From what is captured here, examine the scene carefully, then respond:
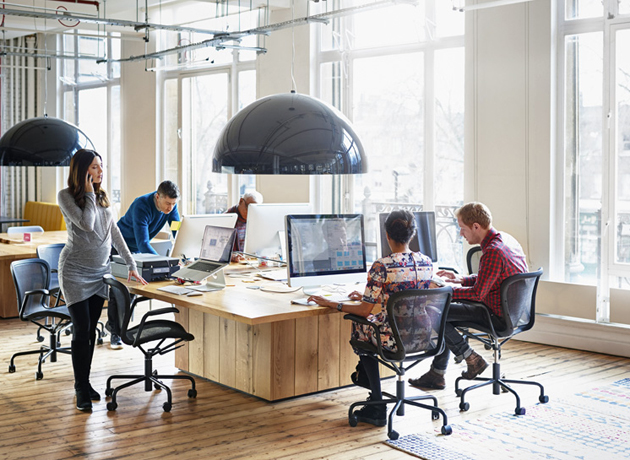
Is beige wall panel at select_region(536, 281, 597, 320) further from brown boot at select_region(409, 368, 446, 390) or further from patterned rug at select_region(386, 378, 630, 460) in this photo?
brown boot at select_region(409, 368, 446, 390)

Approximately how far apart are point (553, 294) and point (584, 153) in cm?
A: 129

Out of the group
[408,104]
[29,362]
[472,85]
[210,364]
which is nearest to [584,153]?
[472,85]

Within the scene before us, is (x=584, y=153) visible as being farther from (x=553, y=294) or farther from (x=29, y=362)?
(x=29, y=362)

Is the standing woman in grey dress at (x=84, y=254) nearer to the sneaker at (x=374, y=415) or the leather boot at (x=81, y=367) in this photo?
the leather boot at (x=81, y=367)

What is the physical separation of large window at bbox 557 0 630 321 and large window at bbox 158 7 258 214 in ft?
14.4

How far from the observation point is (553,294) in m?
6.92

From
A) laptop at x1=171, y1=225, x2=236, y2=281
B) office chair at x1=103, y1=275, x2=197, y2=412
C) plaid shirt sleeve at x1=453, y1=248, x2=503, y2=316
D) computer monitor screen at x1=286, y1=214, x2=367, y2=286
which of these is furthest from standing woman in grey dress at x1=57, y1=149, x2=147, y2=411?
plaid shirt sleeve at x1=453, y1=248, x2=503, y2=316

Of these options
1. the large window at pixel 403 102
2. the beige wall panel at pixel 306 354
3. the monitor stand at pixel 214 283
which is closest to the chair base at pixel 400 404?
the beige wall panel at pixel 306 354

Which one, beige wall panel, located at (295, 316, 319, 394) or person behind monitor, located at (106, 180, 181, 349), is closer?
beige wall panel, located at (295, 316, 319, 394)

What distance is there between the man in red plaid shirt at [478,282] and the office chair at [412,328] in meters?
0.63

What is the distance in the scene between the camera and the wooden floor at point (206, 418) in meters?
4.24

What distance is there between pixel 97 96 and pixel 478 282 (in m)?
9.69

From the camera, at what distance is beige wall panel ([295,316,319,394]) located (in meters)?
5.19

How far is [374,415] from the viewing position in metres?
4.69
